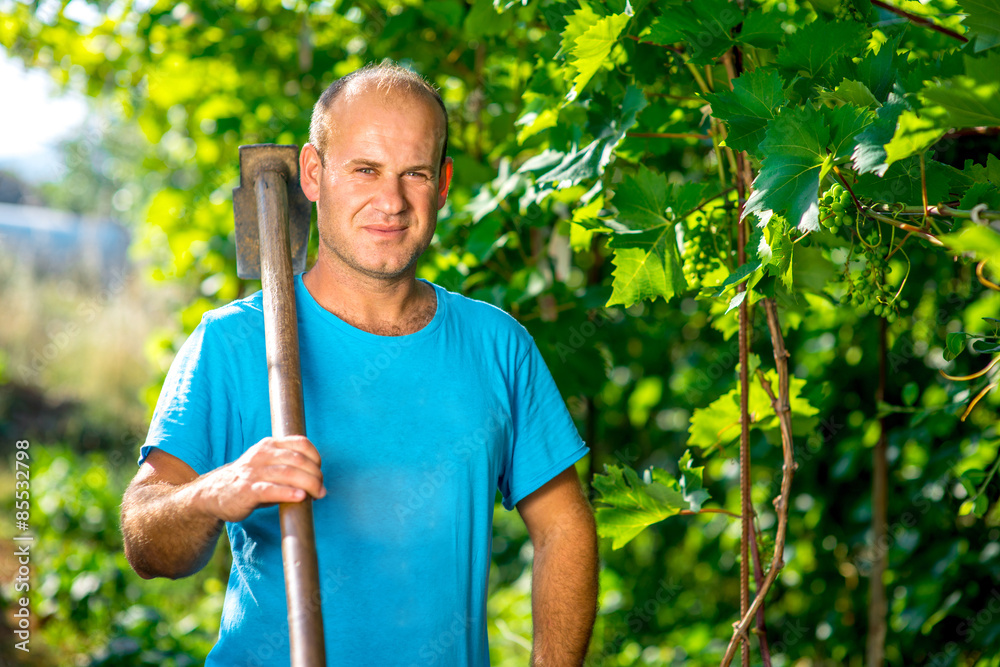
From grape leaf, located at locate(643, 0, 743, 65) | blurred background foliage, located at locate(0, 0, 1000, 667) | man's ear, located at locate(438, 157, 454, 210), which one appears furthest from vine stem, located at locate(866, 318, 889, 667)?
man's ear, located at locate(438, 157, 454, 210)

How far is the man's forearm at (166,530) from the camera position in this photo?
1.25 m

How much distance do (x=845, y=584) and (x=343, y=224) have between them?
7.82 ft

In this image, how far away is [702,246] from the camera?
67.4 inches

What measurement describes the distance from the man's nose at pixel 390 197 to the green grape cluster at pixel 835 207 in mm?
730

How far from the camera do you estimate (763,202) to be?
1218mm

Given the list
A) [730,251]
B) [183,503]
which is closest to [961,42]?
[730,251]

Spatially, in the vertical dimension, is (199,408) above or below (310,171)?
below

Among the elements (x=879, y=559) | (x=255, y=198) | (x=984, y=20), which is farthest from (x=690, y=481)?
(x=879, y=559)

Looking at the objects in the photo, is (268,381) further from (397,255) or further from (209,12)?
(209,12)

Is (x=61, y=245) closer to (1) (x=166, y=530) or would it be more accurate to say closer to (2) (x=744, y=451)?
(1) (x=166, y=530)

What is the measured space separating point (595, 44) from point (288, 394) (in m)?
0.82

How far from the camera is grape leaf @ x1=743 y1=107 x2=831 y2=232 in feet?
3.87

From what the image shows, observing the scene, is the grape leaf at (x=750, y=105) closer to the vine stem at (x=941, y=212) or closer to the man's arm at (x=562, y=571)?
the vine stem at (x=941, y=212)

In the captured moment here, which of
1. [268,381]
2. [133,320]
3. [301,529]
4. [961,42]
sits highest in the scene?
[133,320]
